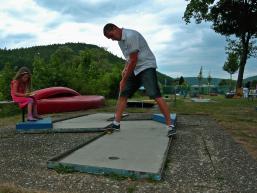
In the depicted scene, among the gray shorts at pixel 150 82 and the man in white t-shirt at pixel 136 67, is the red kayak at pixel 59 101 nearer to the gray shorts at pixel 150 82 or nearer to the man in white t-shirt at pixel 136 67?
the man in white t-shirt at pixel 136 67

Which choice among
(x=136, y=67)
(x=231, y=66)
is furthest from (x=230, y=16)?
(x=231, y=66)

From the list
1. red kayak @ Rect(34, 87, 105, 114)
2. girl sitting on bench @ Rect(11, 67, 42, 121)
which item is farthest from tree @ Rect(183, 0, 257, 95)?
girl sitting on bench @ Rect(11, 67, 42, 121)

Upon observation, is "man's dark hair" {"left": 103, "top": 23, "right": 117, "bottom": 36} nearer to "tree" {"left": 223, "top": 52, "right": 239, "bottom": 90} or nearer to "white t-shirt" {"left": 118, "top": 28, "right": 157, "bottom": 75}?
"white t-shirt" {"left": 118, "top": 28, "right": 157, "bottom": 75}

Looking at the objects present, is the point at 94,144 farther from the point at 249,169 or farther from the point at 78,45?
the point at 78,45

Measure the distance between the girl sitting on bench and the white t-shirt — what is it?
92.7 inches

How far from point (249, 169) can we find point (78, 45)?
93.3 m

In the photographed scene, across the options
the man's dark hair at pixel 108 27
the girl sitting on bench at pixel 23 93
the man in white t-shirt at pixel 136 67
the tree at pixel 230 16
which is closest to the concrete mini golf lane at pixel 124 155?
the man in white t-shirt at pixel 136 67

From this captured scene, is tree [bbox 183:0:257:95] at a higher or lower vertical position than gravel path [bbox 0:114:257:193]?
higher

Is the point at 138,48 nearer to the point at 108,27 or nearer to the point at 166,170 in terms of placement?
the point at 108,27

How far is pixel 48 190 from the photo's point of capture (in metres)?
3.31

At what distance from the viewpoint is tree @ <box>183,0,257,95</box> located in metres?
26.8

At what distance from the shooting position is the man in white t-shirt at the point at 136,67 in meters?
5.75

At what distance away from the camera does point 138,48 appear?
578 cm

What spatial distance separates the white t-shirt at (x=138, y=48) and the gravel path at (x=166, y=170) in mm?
1243
